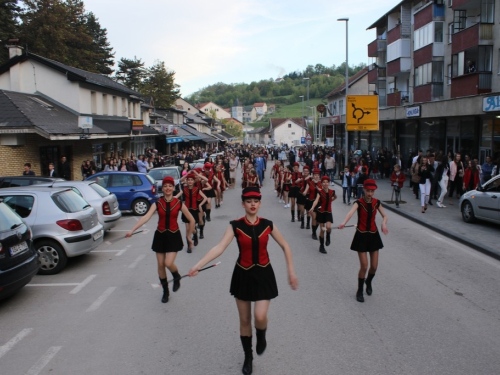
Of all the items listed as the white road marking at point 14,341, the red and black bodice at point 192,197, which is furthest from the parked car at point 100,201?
the white road marking at point 14,341

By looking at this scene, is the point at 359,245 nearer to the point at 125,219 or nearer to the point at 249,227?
the point at 249,227

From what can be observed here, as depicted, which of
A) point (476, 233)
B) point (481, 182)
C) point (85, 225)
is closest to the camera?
point (85, 225)

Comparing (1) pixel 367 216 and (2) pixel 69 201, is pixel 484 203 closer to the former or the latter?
(1) pixel 367 216

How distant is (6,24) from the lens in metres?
37.1

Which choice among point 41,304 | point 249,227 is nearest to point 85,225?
point 41,304

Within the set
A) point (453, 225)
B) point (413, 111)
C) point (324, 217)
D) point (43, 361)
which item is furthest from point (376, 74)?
point (43, 361)

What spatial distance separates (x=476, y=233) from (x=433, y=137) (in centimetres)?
1748

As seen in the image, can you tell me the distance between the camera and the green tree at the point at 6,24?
119 feet

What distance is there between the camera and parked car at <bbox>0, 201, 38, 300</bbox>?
6789 millimetres

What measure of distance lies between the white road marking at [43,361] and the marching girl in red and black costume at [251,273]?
2.09 metres

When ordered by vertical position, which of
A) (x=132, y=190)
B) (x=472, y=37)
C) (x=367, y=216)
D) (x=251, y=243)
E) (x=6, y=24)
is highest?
(x=6, y=24)

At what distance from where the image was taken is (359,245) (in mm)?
7273

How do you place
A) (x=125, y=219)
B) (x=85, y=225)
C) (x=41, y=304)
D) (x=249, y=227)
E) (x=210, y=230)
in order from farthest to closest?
(x=125, y=219), (x=210, y=230), (x=85, y=225), (x=41, y=304), (x=249, y=227)

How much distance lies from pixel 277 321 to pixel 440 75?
2639cm
